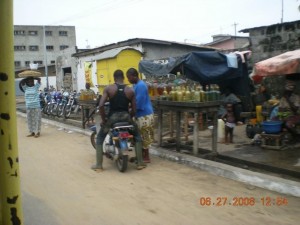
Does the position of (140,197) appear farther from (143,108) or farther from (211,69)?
(211,69)

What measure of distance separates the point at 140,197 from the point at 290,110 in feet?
16.1

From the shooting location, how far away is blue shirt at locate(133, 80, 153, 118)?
6.56 meters

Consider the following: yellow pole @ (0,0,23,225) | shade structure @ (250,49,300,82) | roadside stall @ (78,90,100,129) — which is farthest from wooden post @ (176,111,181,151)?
yellow pole @ (0,0,23,225)

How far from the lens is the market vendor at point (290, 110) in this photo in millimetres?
7957

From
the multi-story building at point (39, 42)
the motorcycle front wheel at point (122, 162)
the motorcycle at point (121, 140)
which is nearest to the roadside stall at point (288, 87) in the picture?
the motorcycle at point (121, 140)

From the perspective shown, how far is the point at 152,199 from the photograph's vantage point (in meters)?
4.77

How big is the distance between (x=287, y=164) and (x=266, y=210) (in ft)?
7.30

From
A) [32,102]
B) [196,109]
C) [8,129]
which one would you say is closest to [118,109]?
[196,109]

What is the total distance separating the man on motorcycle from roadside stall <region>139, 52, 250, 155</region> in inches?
47.1

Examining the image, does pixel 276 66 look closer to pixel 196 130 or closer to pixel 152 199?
pixel 196 130

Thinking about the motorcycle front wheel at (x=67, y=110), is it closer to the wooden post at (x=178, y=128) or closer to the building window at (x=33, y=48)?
the wooden post at (x=178, y=128)

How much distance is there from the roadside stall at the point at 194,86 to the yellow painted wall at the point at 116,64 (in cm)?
467

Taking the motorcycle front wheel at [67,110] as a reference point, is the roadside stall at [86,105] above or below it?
above

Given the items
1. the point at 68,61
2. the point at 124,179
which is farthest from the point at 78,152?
the point at 68,61
